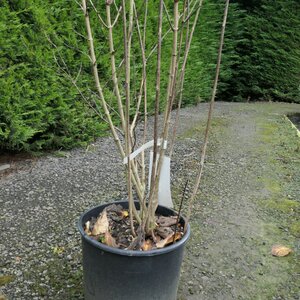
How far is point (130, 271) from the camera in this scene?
1517 mm

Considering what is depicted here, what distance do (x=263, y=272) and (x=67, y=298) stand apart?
1.04 metres

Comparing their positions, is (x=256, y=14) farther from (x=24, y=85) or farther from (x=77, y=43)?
(x=24, y=85)

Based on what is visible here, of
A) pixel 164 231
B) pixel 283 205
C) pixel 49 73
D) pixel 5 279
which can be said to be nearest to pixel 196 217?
pixel 283 205

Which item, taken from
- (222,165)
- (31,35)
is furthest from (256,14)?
(31,35)

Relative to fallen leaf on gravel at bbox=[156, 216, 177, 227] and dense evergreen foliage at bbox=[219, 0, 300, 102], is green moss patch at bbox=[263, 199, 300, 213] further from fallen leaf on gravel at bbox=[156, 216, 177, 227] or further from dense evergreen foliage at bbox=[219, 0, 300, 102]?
dense evergreen foliage at bbox=[219, 0, 300, 102]

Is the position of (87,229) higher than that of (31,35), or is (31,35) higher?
(31,35)

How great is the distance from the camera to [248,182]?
3.49 meters

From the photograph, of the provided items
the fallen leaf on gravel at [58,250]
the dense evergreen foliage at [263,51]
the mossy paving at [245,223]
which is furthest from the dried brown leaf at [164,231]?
the dense evergreen foliage at [263,51]

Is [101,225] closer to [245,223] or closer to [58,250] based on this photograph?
[58,250]

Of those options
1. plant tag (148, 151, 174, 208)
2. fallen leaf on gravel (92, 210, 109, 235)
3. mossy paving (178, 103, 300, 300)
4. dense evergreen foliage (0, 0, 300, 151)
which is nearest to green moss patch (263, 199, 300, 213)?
mossy paving (178, 103, 300, 300)

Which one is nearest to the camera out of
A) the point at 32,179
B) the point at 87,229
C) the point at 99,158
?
the point at 87,229

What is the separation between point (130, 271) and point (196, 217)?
4.35 feet

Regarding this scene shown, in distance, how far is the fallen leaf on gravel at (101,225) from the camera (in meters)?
1.69

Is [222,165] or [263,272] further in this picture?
[222,165]
